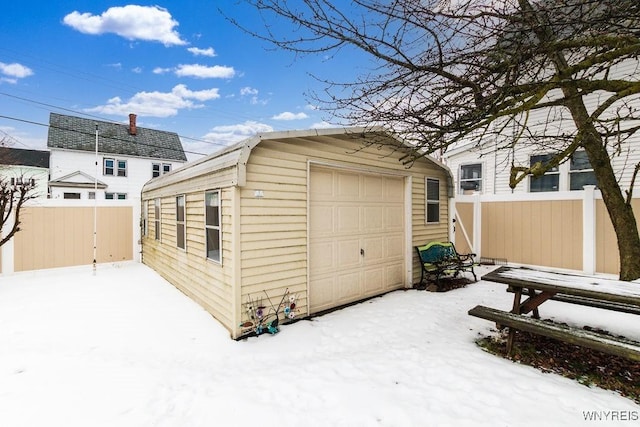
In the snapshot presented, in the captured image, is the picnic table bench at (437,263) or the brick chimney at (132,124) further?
the brick chimney at (132,124)

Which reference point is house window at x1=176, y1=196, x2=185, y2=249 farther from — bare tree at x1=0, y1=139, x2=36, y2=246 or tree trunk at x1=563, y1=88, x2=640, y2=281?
tree trunk at x1=563, y1=88, x2=640, y2=281

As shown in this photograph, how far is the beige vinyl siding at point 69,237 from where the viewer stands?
8078 mm

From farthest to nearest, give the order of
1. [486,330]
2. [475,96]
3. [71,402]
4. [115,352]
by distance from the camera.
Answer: [486,330], [115,352], [475,96], [71,402]

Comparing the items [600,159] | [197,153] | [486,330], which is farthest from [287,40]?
[197,153]

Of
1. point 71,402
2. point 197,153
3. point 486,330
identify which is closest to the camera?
point 71,402

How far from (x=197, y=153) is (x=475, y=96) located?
22.1 m

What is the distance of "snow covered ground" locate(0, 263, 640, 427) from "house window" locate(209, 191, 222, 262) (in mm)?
1097

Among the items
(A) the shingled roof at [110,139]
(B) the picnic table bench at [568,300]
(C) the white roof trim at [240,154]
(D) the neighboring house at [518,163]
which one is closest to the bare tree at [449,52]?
(C) the white roof trim at [240,154]

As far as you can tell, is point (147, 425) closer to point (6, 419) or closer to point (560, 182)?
point (6, 419)

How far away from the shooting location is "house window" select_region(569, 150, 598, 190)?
26.7 ft

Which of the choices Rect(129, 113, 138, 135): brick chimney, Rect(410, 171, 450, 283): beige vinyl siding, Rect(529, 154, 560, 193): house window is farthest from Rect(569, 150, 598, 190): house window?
Rect(129, 113, 138, 135): brick chimney

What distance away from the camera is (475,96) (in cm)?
320

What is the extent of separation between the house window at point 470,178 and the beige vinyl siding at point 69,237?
1192 cm

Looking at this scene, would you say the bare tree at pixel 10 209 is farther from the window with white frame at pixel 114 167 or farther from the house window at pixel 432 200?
the window with white frame at pixel 114 167
